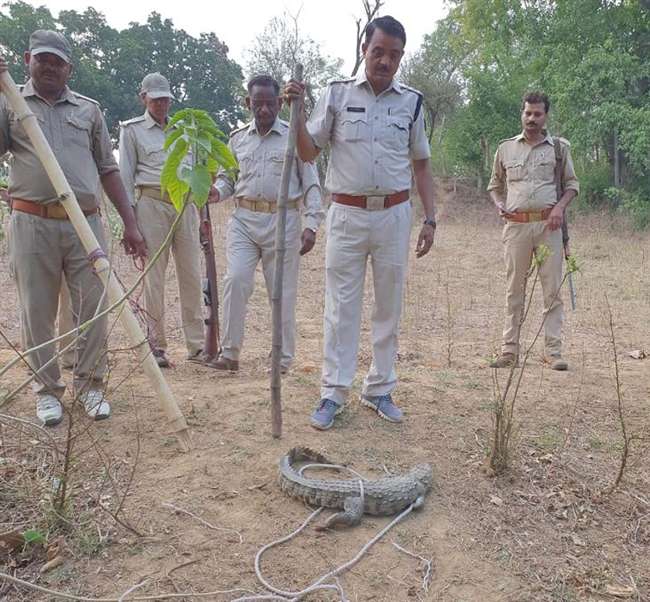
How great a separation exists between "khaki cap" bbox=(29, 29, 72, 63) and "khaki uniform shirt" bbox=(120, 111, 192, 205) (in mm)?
1284

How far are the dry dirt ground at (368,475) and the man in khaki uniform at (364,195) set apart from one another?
1.43 ft

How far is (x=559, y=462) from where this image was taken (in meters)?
3.16

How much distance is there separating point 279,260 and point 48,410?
1.43 m

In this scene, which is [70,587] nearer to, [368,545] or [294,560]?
[294,560]

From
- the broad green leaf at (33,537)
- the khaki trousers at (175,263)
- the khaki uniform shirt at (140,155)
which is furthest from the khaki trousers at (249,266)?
the broad green leaf at (33,537)

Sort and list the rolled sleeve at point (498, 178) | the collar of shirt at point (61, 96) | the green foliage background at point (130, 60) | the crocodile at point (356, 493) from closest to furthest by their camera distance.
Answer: the crocodile at point (356, 493)
the collar of shirt at point (61, 96)
the rolled sleeve at point (498, 178)
the green foliage background at point (130, 60)

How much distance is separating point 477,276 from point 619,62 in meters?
6.69

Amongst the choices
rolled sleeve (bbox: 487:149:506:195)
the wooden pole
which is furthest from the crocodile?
rolled sleeve (bbox: 487:149:506:195)

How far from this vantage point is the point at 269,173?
4027 mm

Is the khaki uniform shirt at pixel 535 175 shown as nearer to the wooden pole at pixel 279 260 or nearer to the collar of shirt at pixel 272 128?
the collar of shirt at pixel 272 128

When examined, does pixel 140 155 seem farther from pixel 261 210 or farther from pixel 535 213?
pixel 535 213

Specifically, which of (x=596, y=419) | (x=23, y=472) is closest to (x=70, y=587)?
(x=23, y=472)

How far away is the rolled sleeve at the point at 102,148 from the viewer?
3203 millimetres

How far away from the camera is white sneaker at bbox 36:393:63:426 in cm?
304
